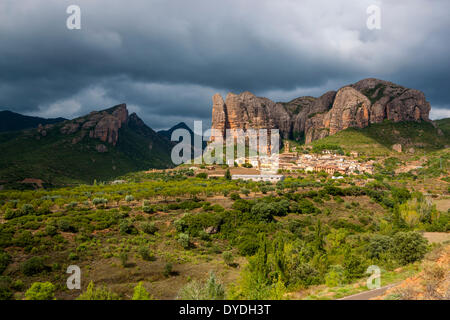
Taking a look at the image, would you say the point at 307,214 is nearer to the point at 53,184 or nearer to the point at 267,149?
the point at 53,184

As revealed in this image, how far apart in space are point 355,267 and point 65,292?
22.7m

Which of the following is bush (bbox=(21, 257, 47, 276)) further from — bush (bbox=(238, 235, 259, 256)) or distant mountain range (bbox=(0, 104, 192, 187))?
distant mountain range (bbox=(0, 104, 192, 187))

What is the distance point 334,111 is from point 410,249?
141853 millimetres

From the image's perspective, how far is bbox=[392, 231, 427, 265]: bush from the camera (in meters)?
20.7

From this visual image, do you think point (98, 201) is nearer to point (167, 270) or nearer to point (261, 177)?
point (167, 270)

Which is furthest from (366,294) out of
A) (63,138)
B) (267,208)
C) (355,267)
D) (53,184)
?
(63,138)

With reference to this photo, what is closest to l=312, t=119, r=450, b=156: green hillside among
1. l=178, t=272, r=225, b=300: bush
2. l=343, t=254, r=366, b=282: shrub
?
l=343, t=254, r=366, b=282: shrub

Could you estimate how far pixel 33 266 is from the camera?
73.5 feet

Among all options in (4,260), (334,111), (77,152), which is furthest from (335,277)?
(334,111)

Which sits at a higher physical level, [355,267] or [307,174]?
Answer: [307,174]

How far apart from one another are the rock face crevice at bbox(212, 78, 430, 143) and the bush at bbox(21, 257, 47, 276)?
128 m

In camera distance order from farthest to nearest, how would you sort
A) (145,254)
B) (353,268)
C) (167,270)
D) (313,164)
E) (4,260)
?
(313,164) → (145,254) → (167,270) → (4,260) → (353,268)

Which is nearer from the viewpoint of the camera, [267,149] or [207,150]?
[207,150]
